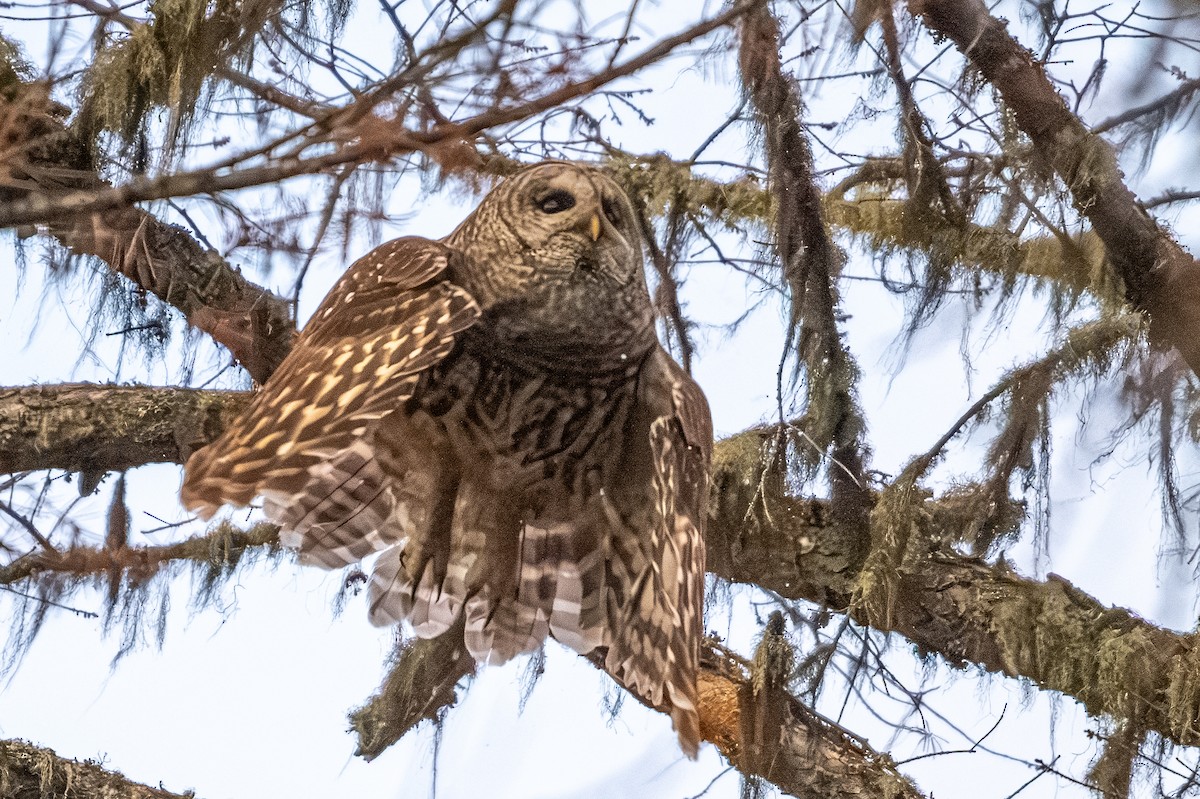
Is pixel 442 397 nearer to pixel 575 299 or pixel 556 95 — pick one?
pixel 575 299

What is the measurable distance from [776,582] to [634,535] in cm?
100

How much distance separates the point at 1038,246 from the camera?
6.87ft

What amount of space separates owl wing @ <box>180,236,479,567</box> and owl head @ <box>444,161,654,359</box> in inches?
2.8

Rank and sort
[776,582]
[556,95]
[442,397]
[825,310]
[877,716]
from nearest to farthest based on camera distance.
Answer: [556,95] → [442,397] → [825,310] → [877,716] → [776,582]

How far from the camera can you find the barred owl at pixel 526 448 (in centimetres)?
150

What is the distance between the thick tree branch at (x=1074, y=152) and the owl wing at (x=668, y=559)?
666mm

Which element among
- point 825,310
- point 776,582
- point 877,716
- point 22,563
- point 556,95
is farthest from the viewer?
point 776,582

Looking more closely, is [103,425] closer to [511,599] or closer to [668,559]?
[511,599]

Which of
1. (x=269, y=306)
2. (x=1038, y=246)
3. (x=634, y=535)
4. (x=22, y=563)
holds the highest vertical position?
(x=1038, y=246)

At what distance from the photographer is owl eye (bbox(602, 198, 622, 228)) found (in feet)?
5.04

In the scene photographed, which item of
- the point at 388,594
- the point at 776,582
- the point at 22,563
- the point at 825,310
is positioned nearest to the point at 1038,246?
the point at 825,310

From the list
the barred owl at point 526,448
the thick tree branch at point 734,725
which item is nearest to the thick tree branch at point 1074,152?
the barred owl at point 526,448

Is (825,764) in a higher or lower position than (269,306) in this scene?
lower

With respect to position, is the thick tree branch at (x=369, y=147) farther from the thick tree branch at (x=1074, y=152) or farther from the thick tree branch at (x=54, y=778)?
the thick tree branch at (x=54, y=778)
